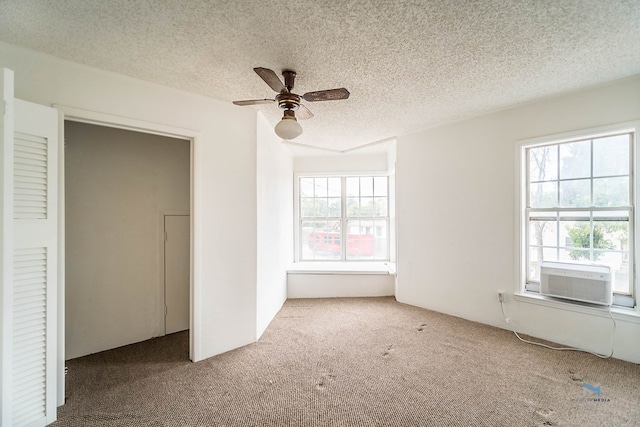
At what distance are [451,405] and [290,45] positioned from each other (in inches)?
104

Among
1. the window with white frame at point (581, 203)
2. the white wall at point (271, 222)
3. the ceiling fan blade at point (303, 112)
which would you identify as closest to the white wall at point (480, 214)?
the window with white frame at point (581, 203)

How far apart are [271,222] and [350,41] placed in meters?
2.24

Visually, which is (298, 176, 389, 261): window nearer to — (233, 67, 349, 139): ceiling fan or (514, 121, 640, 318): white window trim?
(514, 121, 640, 318): white window trim

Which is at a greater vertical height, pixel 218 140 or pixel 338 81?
pixel 338 81

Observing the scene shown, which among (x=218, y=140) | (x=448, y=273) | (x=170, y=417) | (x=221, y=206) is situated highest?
(x=218, y=140)

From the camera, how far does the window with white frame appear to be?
7.77ft

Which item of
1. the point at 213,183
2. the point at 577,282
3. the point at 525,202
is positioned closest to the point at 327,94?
the point at 213,183

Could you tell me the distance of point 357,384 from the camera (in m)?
2.01

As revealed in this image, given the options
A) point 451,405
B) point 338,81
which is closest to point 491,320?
point 451,405

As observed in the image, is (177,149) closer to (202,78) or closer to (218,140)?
(218,140)

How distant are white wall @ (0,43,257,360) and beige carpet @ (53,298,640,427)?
33 centimetres

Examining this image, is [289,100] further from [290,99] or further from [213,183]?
[213,183]

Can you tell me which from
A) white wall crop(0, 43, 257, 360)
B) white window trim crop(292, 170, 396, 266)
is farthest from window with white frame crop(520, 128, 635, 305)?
white wall crop(0, 43, 257, 360)

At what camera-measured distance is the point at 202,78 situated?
6.95 feet
